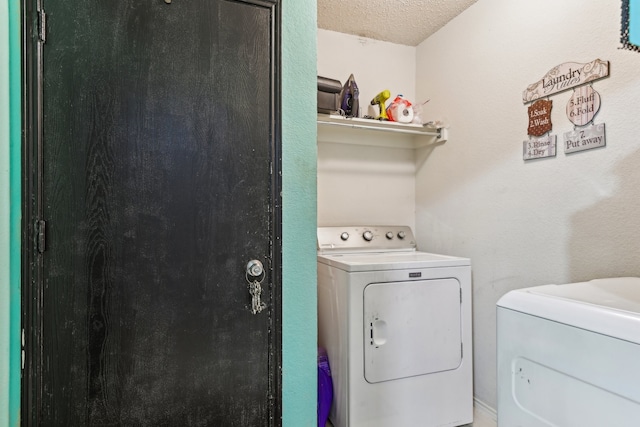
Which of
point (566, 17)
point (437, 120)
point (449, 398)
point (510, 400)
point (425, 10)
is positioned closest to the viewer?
point (510, 400)

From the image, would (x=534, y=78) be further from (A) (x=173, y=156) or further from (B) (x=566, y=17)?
(A) (x=173, y=156)

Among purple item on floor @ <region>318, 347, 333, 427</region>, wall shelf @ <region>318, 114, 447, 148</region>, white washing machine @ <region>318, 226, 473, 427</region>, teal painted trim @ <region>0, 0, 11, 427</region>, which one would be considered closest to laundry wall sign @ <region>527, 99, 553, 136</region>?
wall shelf @ <region>318, 114, 447, 148</region>

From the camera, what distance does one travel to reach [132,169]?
1267mm

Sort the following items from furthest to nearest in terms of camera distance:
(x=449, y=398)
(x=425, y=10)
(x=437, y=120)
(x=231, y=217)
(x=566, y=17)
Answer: (x=437, y=120) → (x=425, y=10) → (x=449, y=398) → (x=566, y=17) → (x=231, y=217)

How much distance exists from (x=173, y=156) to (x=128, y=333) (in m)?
0.69

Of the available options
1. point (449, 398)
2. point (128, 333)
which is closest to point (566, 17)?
point (449, 398)

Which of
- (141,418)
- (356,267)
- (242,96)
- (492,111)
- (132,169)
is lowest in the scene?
(141,418)

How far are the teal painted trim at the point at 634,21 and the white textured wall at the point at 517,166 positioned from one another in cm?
66

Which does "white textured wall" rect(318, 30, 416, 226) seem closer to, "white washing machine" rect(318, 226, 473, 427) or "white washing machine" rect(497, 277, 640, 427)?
"white washing machine" rect(318, 226, 473, 427)

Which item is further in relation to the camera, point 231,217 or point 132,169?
point 231,217

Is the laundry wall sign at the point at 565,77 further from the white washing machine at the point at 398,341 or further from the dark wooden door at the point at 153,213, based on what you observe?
the dark wooden door at the point at 153,213

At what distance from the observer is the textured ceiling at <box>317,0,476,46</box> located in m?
2.21

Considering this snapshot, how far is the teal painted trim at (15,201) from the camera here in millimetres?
1172

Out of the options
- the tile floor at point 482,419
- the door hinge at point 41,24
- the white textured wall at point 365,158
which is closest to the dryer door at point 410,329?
the tile floor at point 482,419
